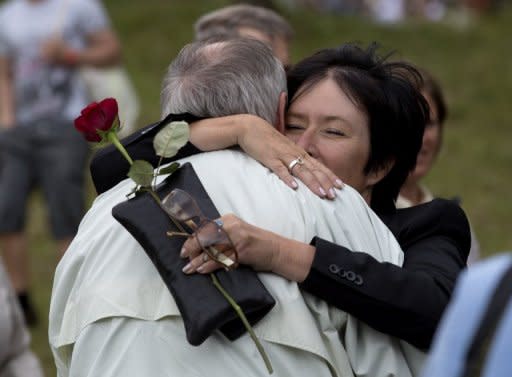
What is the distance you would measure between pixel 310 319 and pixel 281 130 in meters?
0.59

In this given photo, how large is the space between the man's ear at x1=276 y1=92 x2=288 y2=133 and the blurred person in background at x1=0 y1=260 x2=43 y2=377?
1.32 metres

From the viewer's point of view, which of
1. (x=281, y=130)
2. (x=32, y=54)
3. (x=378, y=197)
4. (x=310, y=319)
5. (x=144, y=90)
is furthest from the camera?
(x=144, y=90)

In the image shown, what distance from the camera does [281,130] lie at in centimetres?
295

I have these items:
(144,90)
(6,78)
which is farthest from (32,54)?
(144,90)

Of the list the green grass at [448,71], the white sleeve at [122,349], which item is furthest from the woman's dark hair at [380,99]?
the green grass at [448,71]

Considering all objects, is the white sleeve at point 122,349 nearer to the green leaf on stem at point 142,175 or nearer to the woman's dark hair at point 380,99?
the green leaf on stem at point 142,175

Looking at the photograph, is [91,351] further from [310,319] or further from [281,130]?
[281,130]

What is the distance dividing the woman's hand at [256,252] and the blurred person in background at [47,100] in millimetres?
4650

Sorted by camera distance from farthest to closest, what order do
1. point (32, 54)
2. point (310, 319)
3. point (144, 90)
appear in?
point (144, 90) < point (32, 54) < point (310, 319)

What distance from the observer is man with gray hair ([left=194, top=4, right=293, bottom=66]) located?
4.85m

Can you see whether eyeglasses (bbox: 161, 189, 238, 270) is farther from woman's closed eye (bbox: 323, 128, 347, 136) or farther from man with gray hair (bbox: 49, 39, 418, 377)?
woman's closed eye (bbox: 323, 128, 347, 136)

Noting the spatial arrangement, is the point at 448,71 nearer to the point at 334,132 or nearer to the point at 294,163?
the point at 334,132

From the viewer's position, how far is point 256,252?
250 centimetres

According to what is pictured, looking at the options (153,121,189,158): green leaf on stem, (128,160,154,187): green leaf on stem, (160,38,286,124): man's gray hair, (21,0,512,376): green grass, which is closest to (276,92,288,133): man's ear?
(160,38,286,124): man's gray hair
